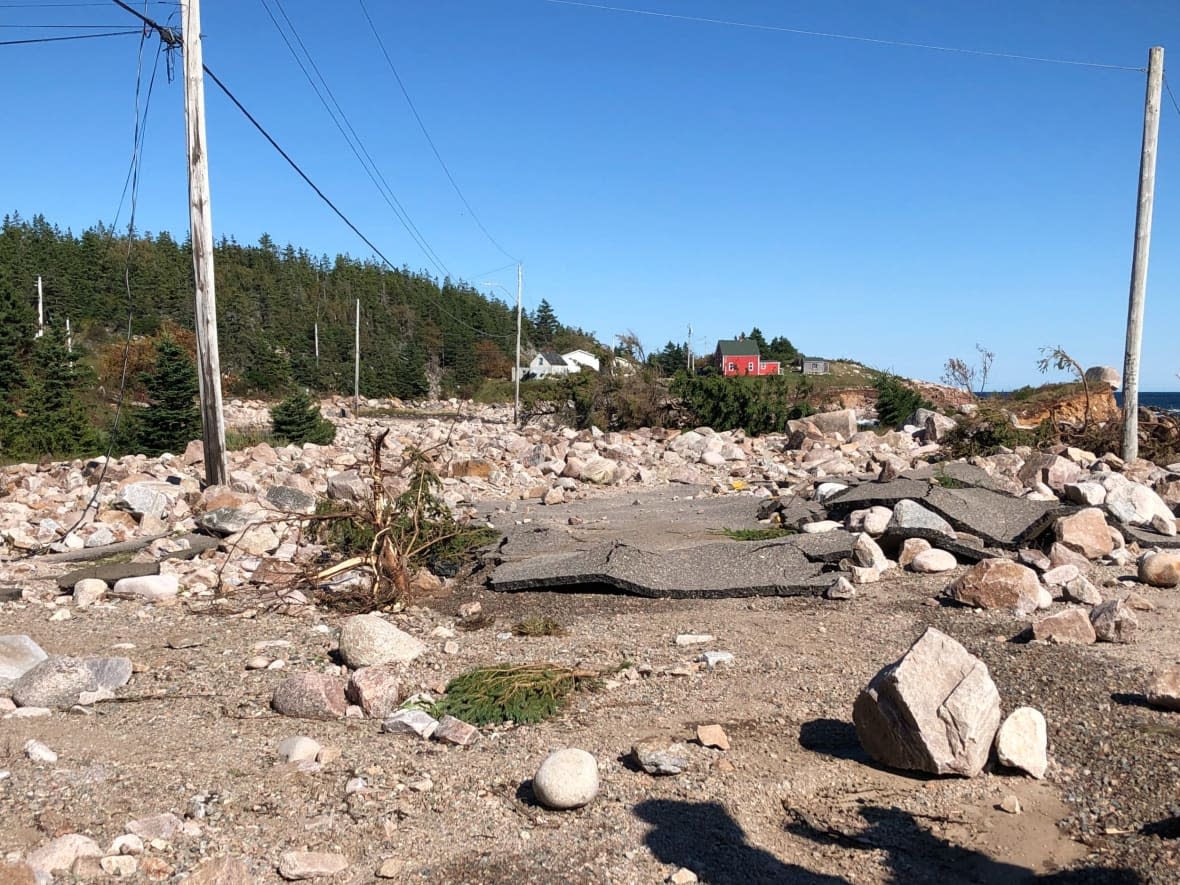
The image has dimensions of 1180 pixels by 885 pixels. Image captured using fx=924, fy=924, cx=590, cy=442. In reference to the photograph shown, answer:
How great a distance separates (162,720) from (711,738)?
107 inches

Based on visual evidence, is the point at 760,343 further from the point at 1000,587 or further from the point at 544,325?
the point at 1000,587

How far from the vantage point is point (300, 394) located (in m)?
22.0

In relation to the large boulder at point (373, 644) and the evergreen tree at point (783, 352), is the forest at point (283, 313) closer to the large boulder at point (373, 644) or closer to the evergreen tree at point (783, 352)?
the evergreen tree at point (783, 352)

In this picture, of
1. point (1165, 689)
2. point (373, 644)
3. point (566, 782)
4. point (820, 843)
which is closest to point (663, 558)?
point (373, 644)

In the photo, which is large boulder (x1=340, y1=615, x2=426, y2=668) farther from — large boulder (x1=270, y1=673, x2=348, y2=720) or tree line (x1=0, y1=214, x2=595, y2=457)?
tree line (x1=0, y1=214, x2=595, y2=457)

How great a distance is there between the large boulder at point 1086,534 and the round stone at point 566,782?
5.35 m

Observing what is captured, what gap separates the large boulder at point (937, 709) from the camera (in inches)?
145

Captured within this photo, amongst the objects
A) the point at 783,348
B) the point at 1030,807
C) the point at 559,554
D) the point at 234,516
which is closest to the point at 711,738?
the point at 1030,807

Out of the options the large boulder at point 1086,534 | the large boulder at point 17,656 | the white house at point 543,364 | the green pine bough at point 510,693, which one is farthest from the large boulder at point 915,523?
the white house at point 543,364

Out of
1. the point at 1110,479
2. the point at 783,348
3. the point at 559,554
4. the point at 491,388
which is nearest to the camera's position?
the point at 559,554

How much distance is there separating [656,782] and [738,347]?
217 feet

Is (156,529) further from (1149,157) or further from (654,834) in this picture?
(1149,157)

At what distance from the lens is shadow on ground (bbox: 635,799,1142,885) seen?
307 centimetres

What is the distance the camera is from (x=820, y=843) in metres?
3.33
